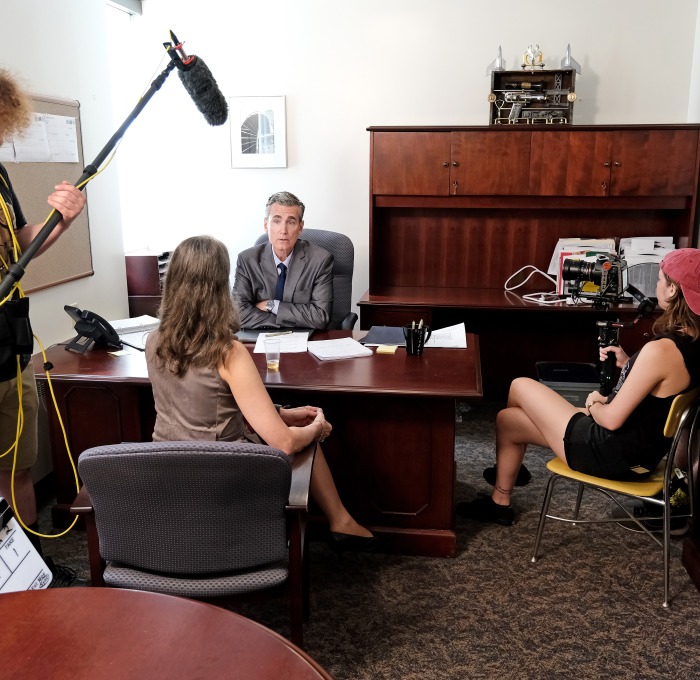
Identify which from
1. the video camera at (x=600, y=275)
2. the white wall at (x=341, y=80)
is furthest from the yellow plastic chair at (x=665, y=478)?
the white wall at (x=341, y=80)

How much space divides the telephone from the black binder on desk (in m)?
1.05

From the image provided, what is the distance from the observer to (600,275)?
3.59m

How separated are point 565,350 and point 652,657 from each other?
262 centimetres

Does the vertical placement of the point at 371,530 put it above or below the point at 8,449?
below

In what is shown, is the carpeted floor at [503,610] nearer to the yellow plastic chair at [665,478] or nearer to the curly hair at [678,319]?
the yellow plastic chair at [665,478]

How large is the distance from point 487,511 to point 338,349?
0.92 meters

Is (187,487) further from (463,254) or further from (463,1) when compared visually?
(463,1)

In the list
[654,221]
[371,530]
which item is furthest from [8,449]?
[654,221]

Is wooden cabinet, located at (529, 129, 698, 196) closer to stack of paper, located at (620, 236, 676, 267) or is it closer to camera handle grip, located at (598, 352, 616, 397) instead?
stack of paper, located at (620, 236, 676, 267)

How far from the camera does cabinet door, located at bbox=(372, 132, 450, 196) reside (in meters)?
4.04

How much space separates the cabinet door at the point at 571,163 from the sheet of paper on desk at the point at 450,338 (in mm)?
1437

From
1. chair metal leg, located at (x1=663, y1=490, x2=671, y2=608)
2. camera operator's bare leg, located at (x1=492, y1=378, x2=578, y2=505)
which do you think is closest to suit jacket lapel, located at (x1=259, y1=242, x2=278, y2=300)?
camera operator's bare leg, located at (x1=492, y1=378, x2=578, y2=505)

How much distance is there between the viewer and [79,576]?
2.49 m

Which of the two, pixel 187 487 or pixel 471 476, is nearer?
pixel 187 487
